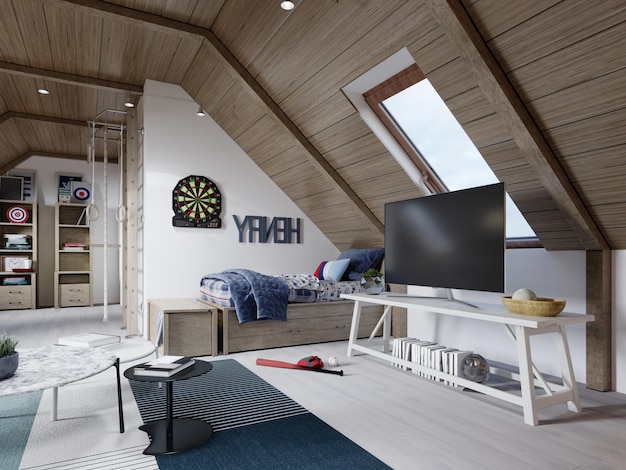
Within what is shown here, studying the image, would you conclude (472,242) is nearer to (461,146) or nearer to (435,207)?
(435,207)

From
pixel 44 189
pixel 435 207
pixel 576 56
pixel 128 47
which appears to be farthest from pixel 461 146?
pixel 44 189

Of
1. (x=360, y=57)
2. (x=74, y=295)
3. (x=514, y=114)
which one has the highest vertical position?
(x=360, y=57)

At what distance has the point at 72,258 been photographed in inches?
300

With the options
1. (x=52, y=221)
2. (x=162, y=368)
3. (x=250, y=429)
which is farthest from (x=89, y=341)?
(x=52, y=221)

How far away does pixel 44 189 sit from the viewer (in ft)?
24.6

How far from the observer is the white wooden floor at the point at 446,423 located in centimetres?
191

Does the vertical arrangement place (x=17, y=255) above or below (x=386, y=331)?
above

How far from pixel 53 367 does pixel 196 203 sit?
305 cm

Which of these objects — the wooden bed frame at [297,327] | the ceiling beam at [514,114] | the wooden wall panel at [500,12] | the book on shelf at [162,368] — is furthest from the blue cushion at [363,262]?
the book on shelf at [162,368]

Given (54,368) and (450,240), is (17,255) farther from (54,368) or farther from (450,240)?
(450,240)

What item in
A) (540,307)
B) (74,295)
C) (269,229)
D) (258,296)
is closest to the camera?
(540,307)

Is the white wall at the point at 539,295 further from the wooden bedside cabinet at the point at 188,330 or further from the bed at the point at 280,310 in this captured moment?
the wooden bedside cabinet at the point at 188,330

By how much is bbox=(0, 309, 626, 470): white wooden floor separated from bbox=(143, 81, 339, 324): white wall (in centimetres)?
181

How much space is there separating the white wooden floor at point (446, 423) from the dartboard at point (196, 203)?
200 cm
